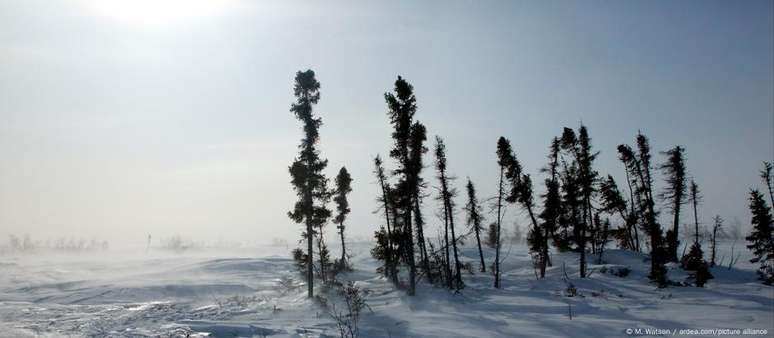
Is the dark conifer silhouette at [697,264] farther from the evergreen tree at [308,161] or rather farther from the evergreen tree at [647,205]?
the evergreen tree at [308,161]

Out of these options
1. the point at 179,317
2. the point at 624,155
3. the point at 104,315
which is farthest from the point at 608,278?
the point at 104,315

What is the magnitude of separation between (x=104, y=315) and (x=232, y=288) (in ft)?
43.9

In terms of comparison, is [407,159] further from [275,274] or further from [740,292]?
[275,274]

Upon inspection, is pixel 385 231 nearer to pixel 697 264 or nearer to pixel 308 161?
pixel 308 161

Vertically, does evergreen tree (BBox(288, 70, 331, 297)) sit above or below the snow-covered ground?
above

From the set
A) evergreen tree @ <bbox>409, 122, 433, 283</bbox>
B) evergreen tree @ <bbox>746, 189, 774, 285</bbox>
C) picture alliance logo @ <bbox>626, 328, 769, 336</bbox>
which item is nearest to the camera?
picture alliance logo @ <bbox>626, 328, 769, 336</bbox>

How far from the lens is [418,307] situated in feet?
70.4

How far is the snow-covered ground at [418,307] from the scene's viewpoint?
1578 cm

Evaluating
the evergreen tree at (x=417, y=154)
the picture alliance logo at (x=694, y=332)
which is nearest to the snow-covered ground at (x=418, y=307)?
the picture alliance logo at (x=694, y=332)

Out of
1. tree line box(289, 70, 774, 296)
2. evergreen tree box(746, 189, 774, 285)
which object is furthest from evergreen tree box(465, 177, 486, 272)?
Result: evergreen tree box(746, 189, 774, 285)

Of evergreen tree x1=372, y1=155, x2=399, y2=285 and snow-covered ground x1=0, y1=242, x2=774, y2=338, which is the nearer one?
snow-covered ground x1=0, y1=242, x2=774, y2=338

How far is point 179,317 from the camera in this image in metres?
21.2

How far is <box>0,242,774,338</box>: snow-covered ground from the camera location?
621 inches

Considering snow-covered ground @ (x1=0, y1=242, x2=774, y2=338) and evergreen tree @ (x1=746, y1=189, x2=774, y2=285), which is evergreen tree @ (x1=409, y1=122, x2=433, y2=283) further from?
evergreen tree @ (x1=746, y1=189, x2=774, y2=285)
